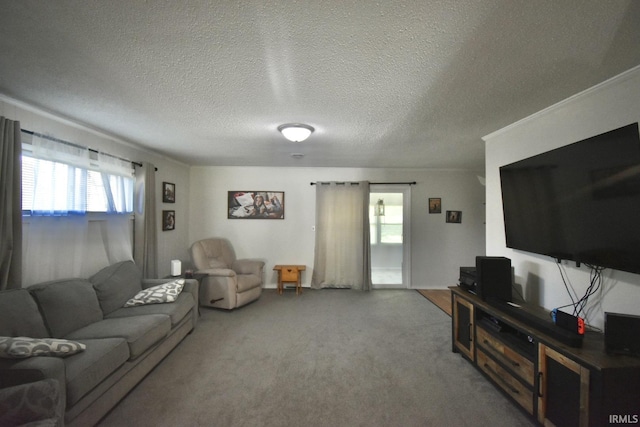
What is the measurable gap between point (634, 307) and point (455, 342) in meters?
1.39

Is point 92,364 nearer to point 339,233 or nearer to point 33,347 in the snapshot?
point 33,347

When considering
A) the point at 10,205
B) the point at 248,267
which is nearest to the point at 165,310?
the point at 10,205

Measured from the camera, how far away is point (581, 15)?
1.12 m

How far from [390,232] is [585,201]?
3.50 meters

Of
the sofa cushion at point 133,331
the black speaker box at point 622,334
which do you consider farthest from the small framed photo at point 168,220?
the black speaker box at point 622,334

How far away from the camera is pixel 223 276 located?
371cm

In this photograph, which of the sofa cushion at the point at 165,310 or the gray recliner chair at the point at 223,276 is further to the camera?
the gray recliner chair at the point at 223,276

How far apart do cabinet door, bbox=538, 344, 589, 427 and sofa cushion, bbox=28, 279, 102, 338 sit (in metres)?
3.48

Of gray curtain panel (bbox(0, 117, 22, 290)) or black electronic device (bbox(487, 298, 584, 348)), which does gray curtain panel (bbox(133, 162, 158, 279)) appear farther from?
black electronic device (bbox(487, 298, 584, 348))

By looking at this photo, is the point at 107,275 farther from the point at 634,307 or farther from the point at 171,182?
the point at 634,307

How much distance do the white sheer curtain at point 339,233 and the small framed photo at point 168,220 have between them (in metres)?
2.53

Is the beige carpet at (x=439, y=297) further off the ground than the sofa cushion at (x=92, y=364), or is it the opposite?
the sofa cushion at (x=92, y=364)

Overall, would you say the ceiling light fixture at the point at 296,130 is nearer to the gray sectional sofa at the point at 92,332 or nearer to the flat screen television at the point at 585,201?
the flat screen television at the point at 585,201

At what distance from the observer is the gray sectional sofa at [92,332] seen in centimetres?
145
